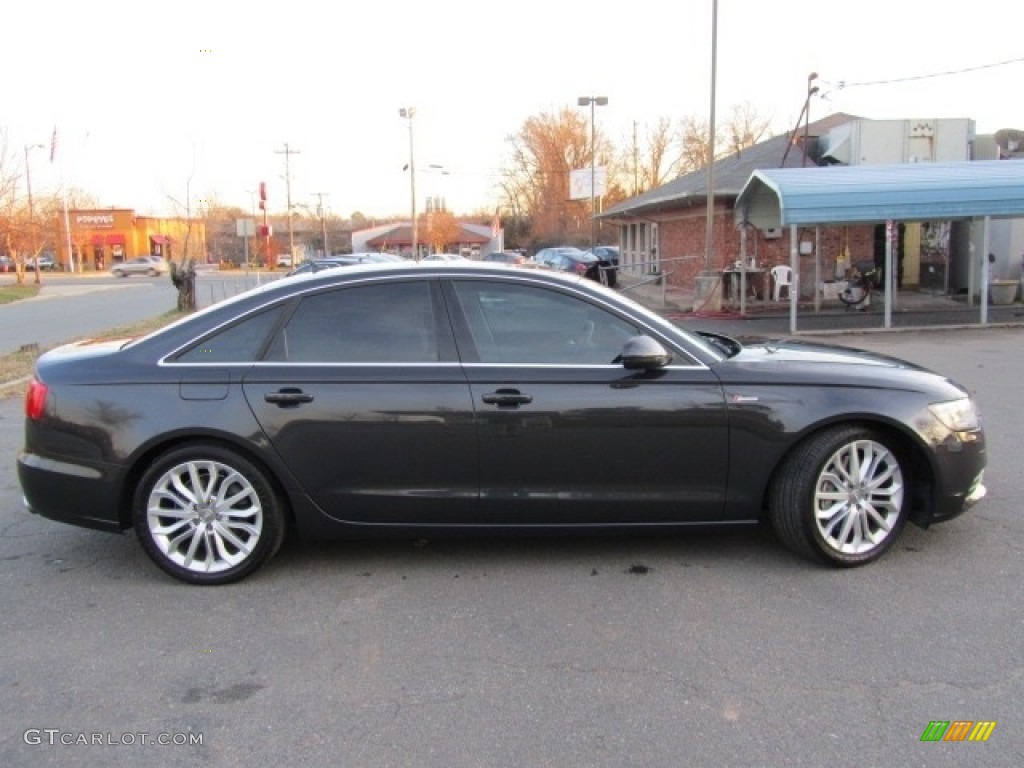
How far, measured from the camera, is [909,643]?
11.4 feet

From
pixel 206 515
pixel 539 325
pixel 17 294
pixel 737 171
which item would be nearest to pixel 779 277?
pixel 737 171

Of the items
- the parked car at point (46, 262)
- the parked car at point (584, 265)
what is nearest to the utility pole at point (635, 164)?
the parked car at point (584, 265)

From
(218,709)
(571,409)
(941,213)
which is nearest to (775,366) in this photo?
(571,409)

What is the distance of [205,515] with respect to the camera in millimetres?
4164

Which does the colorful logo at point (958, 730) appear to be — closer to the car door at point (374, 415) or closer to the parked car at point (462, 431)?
the parked car at point (462, 431)

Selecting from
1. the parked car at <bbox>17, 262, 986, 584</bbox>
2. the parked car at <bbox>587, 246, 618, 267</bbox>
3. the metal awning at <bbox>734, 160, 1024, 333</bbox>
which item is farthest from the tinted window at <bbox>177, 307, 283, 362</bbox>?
the parked car at <bbox>587, 246, 618, 267</bbox>

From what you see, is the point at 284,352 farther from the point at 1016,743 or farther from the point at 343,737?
the point at 1016,743

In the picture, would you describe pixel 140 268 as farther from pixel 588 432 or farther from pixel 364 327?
pixel 588 432

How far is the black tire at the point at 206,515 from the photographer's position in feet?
13.5

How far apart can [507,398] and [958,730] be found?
227 cm

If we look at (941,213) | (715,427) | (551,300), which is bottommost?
(715,427)

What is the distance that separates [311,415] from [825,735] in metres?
2.61

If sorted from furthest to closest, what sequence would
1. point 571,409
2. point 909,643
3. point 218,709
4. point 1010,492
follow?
point 1010,492 < point 571,409 < point 909,643 < point 218,709

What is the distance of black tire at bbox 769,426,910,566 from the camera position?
4160 mm
